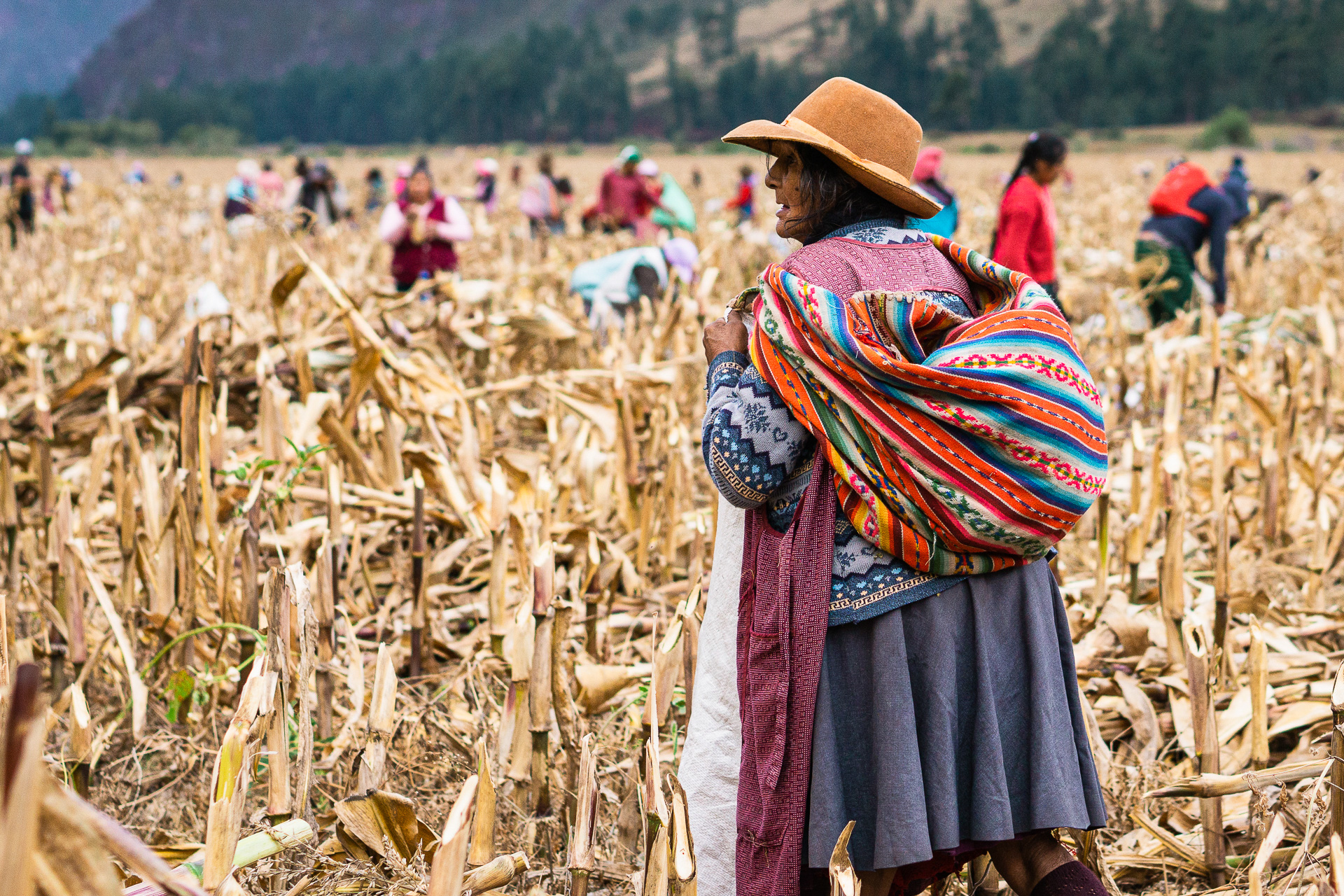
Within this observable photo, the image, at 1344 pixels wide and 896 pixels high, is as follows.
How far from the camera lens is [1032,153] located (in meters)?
5.43

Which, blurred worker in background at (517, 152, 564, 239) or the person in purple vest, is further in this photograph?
blurred worker in background at (517, 152, 564, 239)

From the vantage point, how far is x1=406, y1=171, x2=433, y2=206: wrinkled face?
23.0 feet

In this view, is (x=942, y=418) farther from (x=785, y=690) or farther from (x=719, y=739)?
(x=719, y=739)

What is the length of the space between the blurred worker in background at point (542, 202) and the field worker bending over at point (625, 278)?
538 centimetres

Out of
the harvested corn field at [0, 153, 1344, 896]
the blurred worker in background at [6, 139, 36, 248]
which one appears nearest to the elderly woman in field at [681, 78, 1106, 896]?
the harvested corn field at [0, 153, 1344, 896]

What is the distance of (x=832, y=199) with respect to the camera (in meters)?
1.78

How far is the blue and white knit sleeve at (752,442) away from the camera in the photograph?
165 cm

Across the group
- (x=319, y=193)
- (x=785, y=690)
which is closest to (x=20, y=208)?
(x=319, y=193)

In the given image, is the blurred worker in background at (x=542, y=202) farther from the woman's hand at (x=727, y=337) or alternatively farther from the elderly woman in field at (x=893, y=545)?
the elderly woman in field at (x=893, y=545)

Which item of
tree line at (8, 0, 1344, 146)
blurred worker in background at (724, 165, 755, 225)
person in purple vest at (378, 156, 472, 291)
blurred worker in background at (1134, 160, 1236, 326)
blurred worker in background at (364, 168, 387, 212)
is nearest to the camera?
blurred worker in background at (1134, 160, 1236, 326)

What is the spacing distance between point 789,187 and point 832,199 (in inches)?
2.7

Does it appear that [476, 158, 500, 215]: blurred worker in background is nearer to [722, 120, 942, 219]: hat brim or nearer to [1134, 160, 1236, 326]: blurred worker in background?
[1134, 160, 1236, 326]: blurred worker in background

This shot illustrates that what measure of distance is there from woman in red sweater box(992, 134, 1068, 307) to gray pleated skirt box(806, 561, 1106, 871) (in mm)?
4123

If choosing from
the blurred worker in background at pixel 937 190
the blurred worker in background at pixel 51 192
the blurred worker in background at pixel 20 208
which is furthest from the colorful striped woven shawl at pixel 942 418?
the blurred worker in background at pixel 51 192
